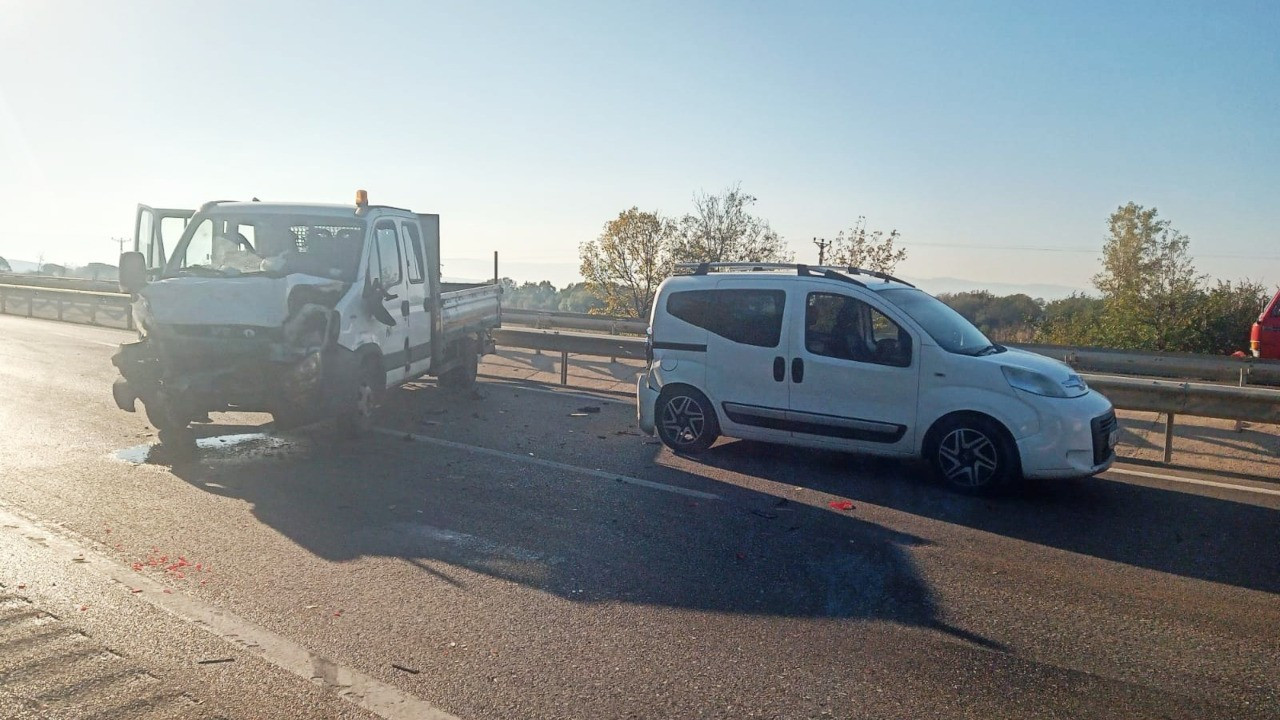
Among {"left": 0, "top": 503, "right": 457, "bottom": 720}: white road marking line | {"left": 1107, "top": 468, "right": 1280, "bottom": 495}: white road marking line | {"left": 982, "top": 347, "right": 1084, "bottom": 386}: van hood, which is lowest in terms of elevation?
{"left": 0, "top": 503, "right": 457, "bottom": 720}: white road marking line

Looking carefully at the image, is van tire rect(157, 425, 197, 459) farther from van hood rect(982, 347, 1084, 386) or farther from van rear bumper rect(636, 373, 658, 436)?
van hood rect(982, 347, 1084, 386)

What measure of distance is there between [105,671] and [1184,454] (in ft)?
32.5

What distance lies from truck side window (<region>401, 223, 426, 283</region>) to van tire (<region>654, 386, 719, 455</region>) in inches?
140

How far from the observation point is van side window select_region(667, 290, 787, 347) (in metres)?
8.91

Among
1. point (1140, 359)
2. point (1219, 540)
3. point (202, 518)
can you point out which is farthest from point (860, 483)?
point (1140, 359)

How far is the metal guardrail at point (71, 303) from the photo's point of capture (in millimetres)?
25109

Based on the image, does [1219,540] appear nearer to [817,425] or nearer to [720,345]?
[817,425]

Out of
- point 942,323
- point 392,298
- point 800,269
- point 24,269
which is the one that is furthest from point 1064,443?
point 24,269

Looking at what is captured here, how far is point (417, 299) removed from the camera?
36.9 ft

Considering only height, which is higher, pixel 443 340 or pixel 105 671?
pixel 443 340

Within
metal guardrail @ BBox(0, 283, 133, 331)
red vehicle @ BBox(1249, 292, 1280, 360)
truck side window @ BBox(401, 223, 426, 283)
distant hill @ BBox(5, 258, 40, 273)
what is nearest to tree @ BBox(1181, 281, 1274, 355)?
red vehicle @ BBox(1249, 292, 1280, 360)

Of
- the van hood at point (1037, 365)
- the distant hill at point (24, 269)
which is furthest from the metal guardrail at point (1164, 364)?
the distant hill at point (24, 269)

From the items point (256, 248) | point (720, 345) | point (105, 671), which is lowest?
point (105, 671)

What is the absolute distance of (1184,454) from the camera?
9.94 metres
